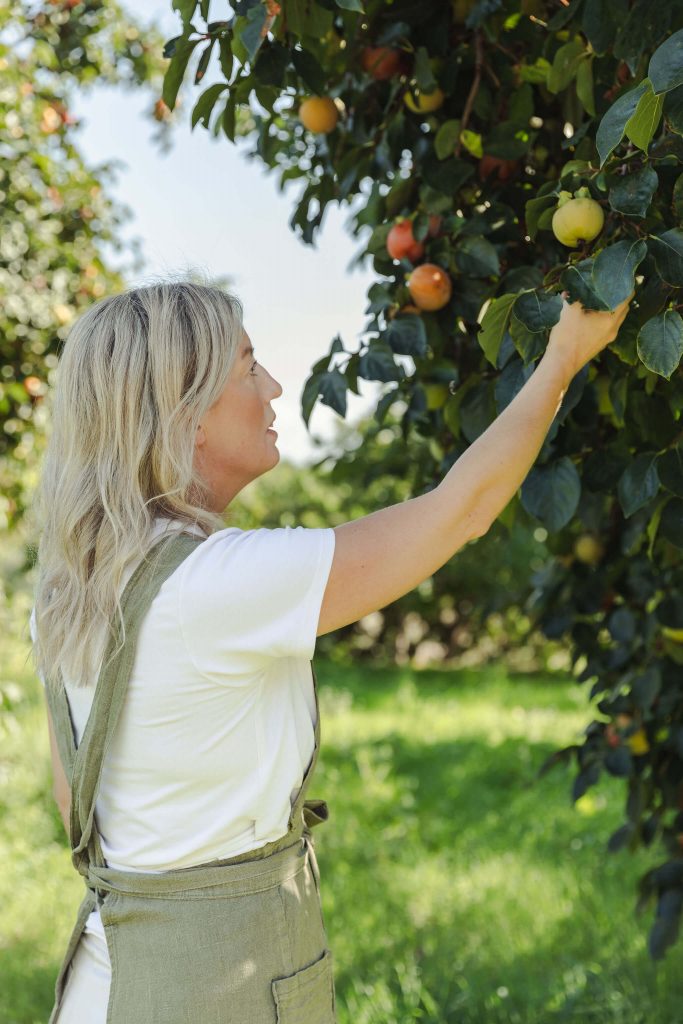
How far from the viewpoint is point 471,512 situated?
3.79 feet

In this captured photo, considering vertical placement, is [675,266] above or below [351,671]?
above

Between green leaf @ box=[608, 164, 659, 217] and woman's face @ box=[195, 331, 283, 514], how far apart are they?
46 centimetres

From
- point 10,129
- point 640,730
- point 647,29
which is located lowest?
point 640,730

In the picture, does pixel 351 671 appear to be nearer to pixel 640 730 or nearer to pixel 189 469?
pixel 640 730

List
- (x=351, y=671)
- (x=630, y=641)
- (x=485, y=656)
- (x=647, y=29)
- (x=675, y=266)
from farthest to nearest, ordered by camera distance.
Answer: (x=485, y=656) → (x=351, y=671) → (x=630, y=641) → (x=647, y=29) → (x=675, y=266)

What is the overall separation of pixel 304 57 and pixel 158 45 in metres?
2.34

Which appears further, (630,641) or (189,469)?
(630,641)

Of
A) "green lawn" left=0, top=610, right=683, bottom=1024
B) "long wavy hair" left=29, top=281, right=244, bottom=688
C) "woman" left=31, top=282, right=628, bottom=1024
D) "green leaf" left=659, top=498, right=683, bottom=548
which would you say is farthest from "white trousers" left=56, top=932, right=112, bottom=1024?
"green leaf" left=659, top=498, right=683, bottom=548

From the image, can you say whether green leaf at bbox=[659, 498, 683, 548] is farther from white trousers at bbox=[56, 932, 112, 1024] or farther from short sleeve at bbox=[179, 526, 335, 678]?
white trousers at bbox=[56, 932, 112, 1024]

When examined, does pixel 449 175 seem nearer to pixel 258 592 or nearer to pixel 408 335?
pixel 408 335

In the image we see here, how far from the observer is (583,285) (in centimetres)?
117

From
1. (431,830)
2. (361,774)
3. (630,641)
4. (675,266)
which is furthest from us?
(361,774)

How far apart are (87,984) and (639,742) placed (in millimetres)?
1367

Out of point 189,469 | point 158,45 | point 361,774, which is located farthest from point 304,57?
point 361,774
